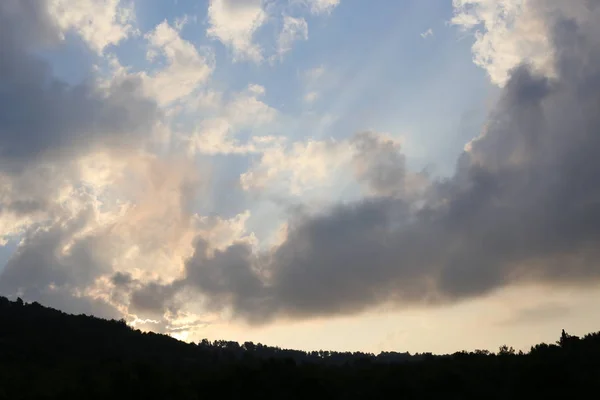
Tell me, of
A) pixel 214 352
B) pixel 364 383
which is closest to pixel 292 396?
pixel 364 383

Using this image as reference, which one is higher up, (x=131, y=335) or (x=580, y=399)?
(x=131, y=335)

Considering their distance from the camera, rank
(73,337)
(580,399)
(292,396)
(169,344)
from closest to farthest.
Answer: (580,399) → (292,396) → (73,337) → (169,344)

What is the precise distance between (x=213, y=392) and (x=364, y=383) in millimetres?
16904

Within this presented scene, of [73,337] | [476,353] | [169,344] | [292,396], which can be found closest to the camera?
[292,396]

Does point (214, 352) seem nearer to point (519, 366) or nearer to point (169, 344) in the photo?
point (169, 344)

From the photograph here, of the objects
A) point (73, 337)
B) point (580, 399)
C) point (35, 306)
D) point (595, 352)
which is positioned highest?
point (35, 306)

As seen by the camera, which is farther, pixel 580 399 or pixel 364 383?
pixel 364 383

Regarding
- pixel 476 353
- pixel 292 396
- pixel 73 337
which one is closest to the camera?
pixel 292 396

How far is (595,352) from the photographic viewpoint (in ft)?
236

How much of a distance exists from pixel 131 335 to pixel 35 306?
29.8 m

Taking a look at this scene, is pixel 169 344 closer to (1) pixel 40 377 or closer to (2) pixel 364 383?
(1) pixel 40 377

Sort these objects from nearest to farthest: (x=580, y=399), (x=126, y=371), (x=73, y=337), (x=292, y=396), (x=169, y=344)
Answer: (x=580, y=399) → (x=292, y=396) → (x=126, y=371) → (x=73, y=337) → (x=169, y=344)

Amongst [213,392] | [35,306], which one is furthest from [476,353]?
[35,306]

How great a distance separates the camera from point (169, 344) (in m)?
161
